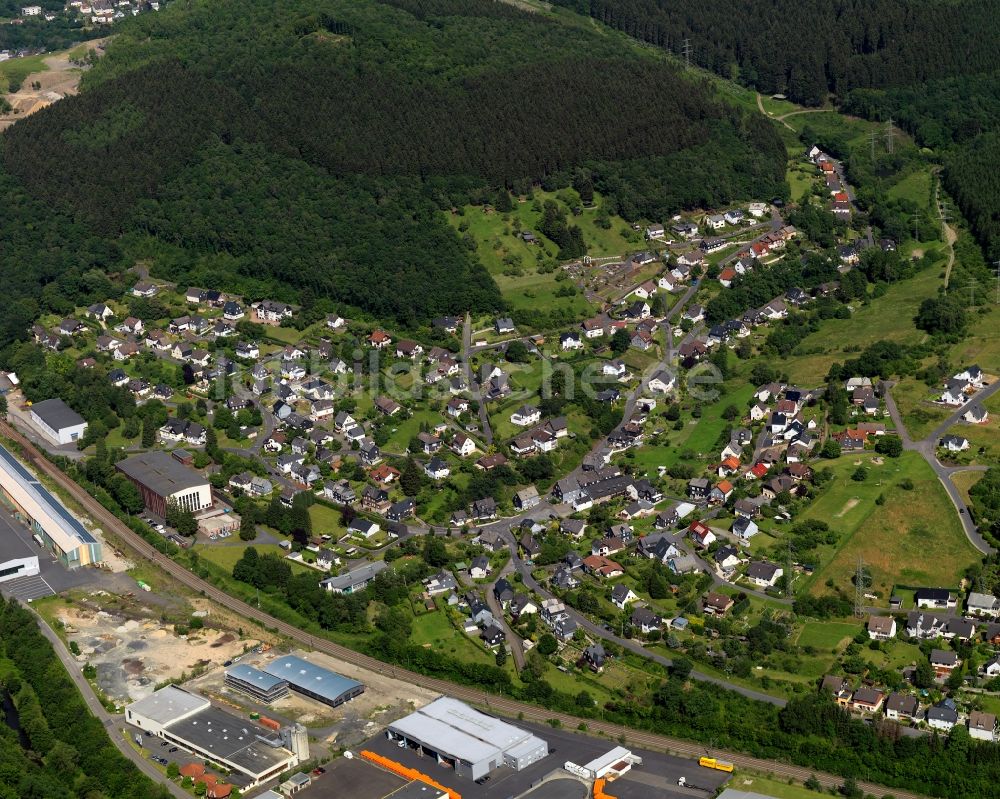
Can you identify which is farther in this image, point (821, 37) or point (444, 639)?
point (821, 37)

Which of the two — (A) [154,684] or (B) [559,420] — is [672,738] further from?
(B) [559,420]

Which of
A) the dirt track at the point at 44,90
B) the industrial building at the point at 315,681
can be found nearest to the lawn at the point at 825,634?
the industrial building at the point at 315,681

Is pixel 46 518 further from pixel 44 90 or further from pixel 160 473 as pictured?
pixel 44 90

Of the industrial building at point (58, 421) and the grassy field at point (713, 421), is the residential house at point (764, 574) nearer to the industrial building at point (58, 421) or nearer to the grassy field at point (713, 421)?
the grassy field at point (713, 421)

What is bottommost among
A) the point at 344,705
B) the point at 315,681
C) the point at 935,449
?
the point at 344,705

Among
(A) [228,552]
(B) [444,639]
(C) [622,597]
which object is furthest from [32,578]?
(C) [622,597]

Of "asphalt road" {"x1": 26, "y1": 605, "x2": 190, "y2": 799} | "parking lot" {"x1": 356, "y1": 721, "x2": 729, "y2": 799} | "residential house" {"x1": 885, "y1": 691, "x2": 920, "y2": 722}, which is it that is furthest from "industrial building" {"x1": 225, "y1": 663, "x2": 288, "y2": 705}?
"residential house" {"x1": 885, "y1": 691, "x2": 920, "y2": 722}
